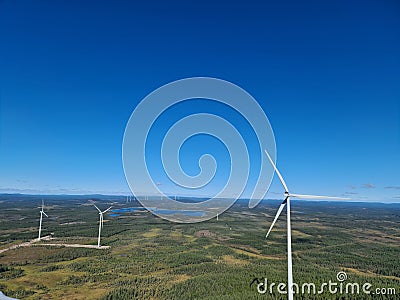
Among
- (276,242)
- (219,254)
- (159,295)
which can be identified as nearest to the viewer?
(159,295)

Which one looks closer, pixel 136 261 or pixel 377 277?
pixel 377 277

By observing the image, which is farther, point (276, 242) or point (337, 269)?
point (276, 242)

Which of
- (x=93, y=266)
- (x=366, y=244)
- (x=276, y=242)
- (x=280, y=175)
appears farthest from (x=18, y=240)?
(x=366, y=244)

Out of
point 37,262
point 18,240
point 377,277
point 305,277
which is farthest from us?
point 18,240

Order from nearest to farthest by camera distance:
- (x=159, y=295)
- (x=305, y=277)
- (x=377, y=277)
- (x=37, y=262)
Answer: (x=159, y=295) < (x=305, y=277) < (x=377, y=277) < (x=37, y=262)

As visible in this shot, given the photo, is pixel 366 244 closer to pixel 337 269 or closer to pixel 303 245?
Answer: pixel 303 245

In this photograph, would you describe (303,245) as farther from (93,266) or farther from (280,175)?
(280,175)

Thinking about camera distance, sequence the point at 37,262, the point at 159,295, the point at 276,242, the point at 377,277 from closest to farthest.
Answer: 1. the point at 159,295
2. the point at 377,277
3. the point at 37,262
4. the point at 276,242

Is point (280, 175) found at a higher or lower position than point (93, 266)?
higher

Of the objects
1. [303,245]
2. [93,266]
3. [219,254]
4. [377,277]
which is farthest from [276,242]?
[93,266]
